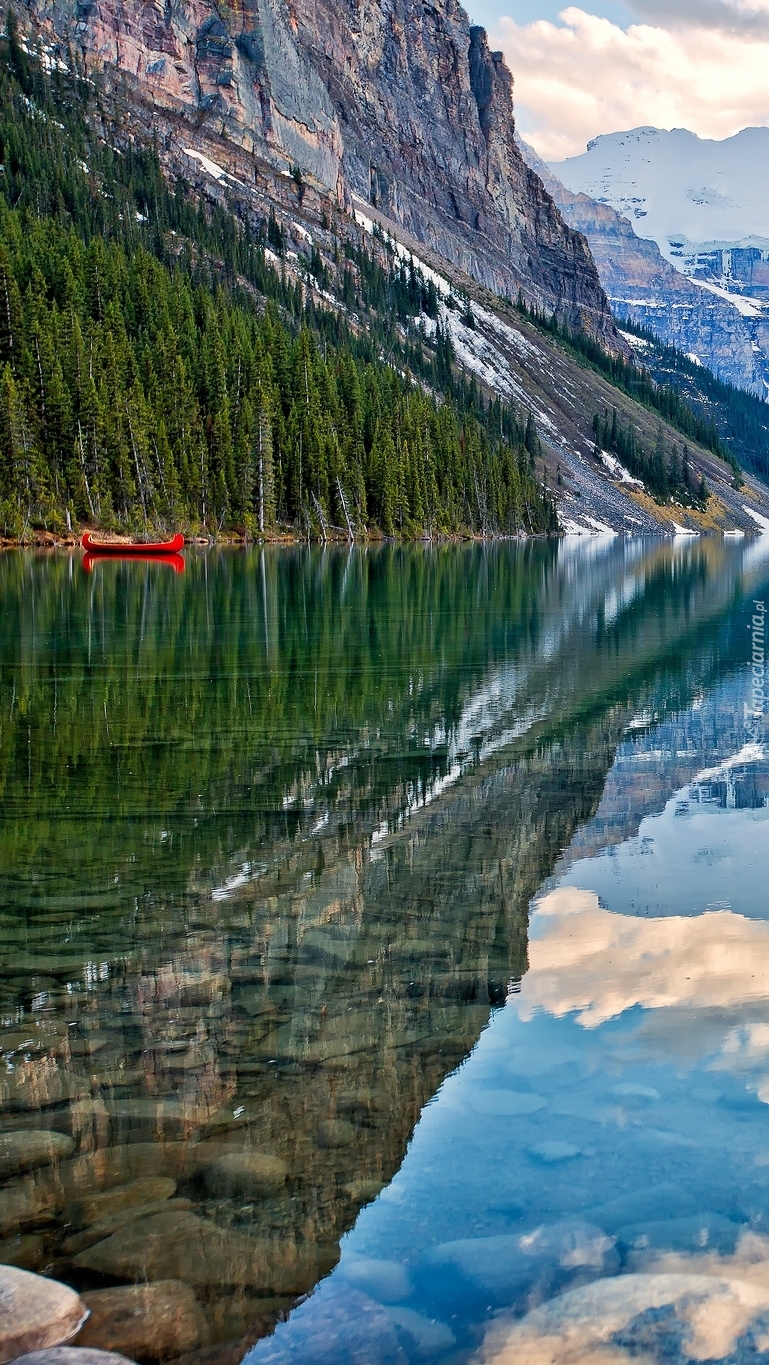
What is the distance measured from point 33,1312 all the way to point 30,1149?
186 centimetres

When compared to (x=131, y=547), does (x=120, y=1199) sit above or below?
below

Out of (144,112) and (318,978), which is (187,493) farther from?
(144,112)

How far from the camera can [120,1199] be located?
21.8ft

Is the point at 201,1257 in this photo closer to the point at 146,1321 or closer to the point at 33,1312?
the point at 146,1321

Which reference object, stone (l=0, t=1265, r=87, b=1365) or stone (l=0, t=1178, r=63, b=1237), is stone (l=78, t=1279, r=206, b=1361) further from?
stone (l=0, t=1178, r=63, b=1237)

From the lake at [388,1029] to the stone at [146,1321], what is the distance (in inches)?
1.0

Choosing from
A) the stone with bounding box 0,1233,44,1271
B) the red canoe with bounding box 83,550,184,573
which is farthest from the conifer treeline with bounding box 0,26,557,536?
the stone with bounding box 0,1233,44,1271

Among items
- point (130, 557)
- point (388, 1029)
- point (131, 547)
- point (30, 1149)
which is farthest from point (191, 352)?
point (30, 1149)

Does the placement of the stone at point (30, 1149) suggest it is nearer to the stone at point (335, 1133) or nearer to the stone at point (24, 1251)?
the stone at point (24, 1251)

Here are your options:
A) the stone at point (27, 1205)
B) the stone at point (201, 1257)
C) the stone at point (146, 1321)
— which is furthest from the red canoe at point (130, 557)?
the stone at point (146, 1321)

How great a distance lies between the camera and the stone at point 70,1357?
4926mm

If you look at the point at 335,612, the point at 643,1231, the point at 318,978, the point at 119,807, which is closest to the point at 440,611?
the point at 335,612

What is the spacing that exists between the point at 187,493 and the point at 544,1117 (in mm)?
94229

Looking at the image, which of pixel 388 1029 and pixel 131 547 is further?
pixel 131 547
